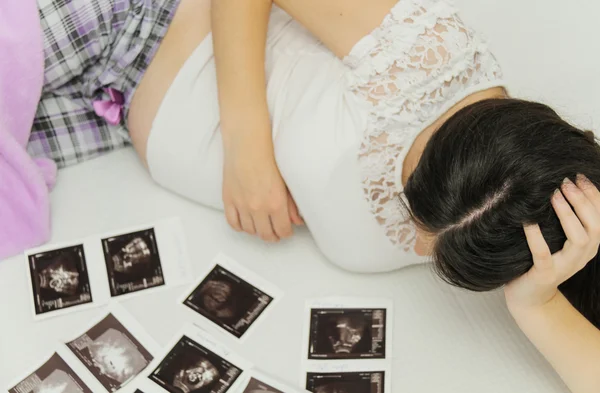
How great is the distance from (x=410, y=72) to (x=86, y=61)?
621 millimetres

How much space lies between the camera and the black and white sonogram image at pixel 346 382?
1176 mm

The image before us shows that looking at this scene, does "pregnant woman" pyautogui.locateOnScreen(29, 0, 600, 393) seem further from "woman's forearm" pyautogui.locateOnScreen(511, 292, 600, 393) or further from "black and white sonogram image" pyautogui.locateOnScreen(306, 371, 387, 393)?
"black and white sonogram image" pyautogui.locateOnScreen(306, 371, 387, 393)

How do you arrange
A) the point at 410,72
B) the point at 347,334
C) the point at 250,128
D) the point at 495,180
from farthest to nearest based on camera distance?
the point at 347,334
the point at 250,128
the point at 410,72
the point at 495,180

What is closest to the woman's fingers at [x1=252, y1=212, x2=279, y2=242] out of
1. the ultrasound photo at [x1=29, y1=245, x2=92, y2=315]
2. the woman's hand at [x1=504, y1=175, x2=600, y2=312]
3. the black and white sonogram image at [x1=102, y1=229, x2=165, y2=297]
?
the black and white sonogram image at [x1=102, y1=229, x2=165, y2=297]

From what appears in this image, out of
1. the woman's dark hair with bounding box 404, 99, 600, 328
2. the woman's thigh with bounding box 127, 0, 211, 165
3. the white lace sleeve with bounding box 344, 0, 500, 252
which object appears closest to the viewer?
the woman's dark hair with bounding box 404, 99, 600, 328

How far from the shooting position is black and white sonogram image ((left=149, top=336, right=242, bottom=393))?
1.18m

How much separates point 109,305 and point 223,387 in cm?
27

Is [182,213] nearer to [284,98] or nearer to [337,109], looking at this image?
[284,98]

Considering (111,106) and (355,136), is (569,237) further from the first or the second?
(111,106)

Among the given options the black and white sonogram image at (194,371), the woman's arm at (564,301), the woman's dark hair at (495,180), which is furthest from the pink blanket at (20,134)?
the woman's arm at (564,301)

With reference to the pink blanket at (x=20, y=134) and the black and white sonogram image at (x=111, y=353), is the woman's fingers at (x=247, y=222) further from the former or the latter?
the pink blanket at (x=20, y=134)

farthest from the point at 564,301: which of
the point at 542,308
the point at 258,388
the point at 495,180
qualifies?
the point at 258,388

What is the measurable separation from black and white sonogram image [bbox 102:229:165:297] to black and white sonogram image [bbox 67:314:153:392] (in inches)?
3.1

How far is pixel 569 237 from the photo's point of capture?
85cm
